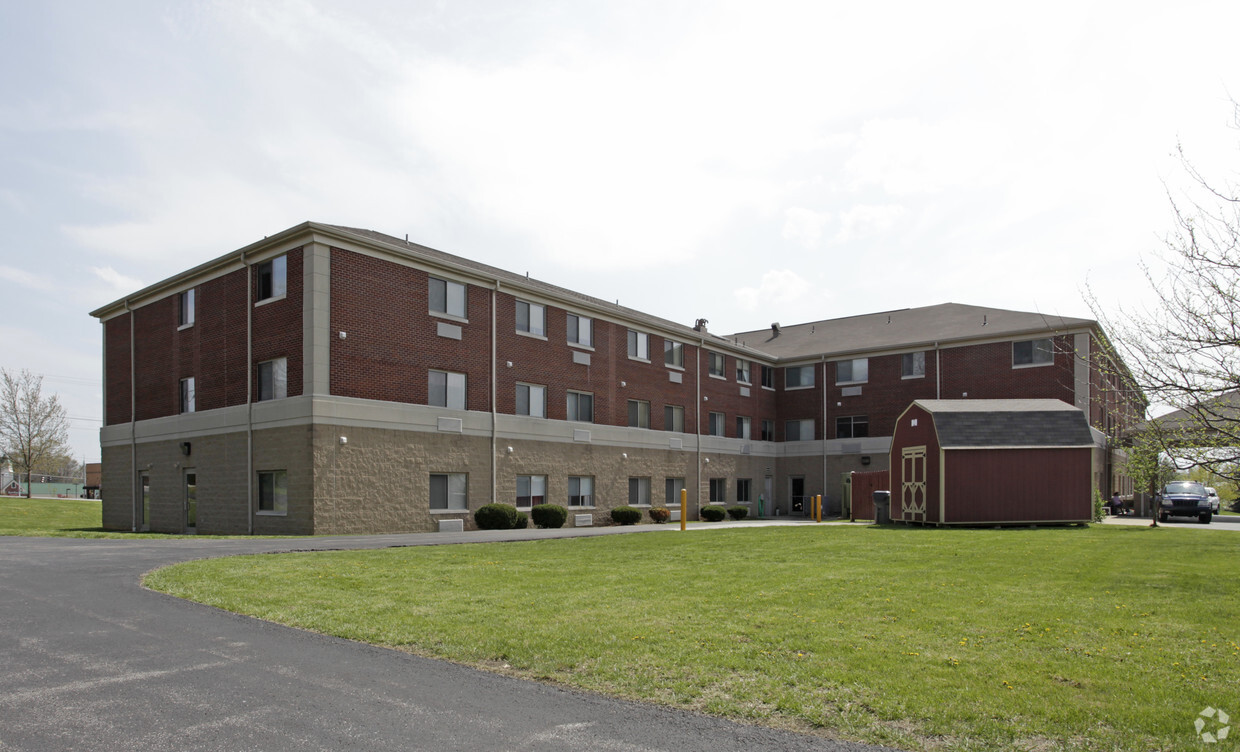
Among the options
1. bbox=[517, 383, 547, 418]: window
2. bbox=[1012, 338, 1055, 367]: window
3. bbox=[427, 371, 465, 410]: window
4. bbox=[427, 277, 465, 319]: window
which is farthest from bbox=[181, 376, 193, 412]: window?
bbox=[1012, 338, 1055, 367]: window

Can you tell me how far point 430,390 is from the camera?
28.5 meters

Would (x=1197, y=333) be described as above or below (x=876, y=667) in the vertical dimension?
above

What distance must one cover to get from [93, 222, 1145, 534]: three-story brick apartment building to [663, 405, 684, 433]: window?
28 centimetres

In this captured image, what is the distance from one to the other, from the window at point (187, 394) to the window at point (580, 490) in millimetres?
14387

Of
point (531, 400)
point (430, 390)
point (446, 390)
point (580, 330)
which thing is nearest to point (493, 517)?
point (446, 390)

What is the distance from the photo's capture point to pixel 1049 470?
92.4 feet

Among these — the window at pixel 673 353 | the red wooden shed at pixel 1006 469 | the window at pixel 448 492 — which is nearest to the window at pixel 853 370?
the window at pixel 673 353

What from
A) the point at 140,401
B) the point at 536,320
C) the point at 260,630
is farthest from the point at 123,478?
the point at 260,630

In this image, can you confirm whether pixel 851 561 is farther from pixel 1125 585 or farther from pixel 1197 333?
pixel 1197 333

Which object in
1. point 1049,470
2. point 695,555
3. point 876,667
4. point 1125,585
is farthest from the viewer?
point 1049,470

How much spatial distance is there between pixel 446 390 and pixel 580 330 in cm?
816

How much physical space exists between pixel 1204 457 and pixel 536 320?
83.1ft

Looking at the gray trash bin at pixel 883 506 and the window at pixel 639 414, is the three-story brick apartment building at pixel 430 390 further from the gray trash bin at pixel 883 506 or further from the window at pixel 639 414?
the gray trash bin at pixel 883 506

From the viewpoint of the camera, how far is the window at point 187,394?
98.8 feet
